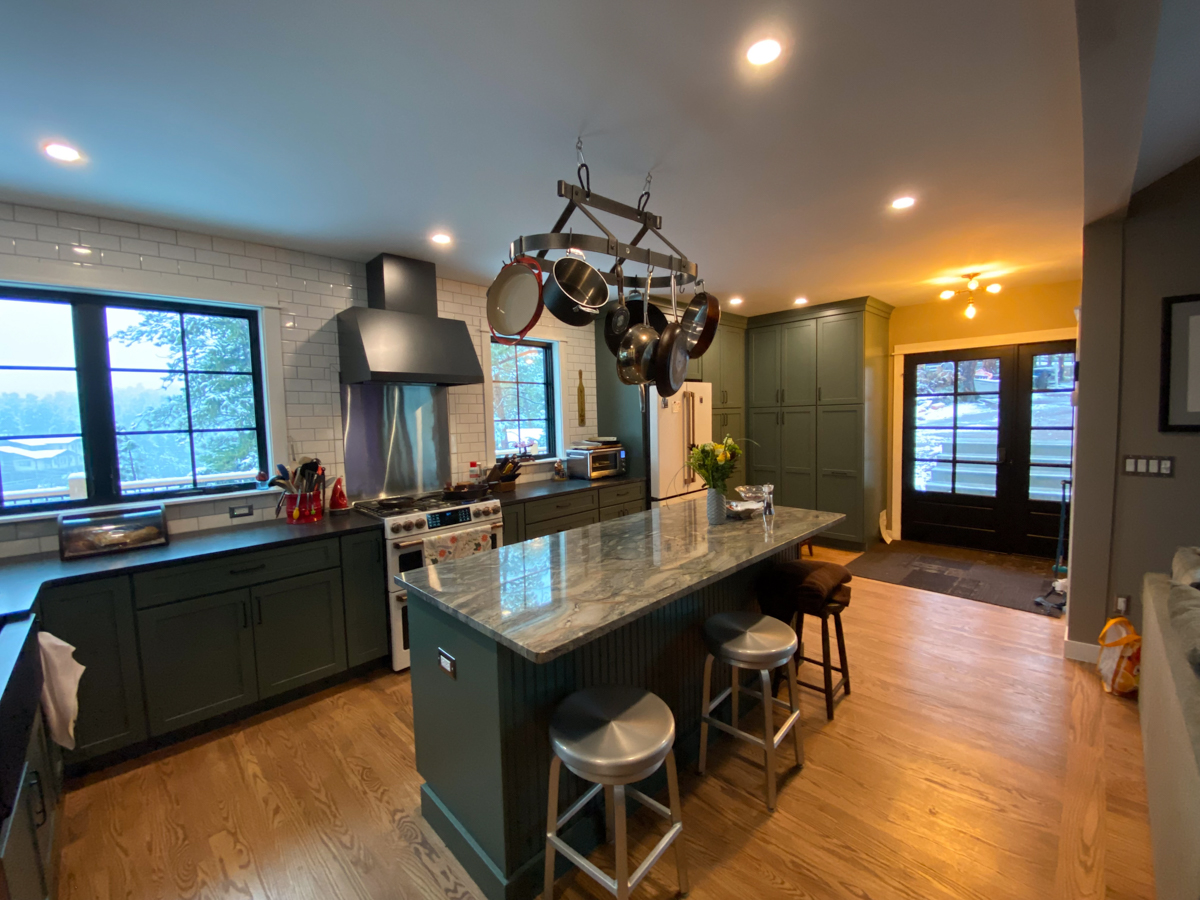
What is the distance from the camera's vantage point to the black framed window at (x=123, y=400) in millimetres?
2398

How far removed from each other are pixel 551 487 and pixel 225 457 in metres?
2.11

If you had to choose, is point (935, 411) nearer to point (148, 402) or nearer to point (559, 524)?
point (559, 524)

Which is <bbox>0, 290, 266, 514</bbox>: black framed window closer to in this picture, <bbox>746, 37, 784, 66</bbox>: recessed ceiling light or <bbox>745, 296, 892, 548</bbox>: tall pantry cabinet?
<bbox>746, 37, 784, 66</bbox>: recessed ceiling light

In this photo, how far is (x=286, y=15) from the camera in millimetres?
1302

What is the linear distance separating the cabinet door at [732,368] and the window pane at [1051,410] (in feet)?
8.79

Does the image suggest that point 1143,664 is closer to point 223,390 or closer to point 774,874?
point 774,874

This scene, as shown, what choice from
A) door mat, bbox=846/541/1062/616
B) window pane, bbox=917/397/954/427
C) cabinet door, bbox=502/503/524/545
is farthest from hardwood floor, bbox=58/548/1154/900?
window pane, bbox=917/397/954/427

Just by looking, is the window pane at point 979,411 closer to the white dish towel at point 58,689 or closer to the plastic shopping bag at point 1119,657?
the plastic shopping bag at point 1119,657

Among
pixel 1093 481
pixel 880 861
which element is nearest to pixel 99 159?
pixel 880 861

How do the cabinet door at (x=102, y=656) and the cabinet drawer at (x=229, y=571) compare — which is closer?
the cabinet door at (x=102, y=656)

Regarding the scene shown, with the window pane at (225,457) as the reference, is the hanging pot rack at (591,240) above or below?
above

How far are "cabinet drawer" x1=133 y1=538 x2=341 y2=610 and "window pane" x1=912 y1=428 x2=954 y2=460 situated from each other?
562cm

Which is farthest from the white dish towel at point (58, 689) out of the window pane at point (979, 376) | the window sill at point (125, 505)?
the window pane at point (979, 376)

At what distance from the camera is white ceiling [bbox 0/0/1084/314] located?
1347 mm
